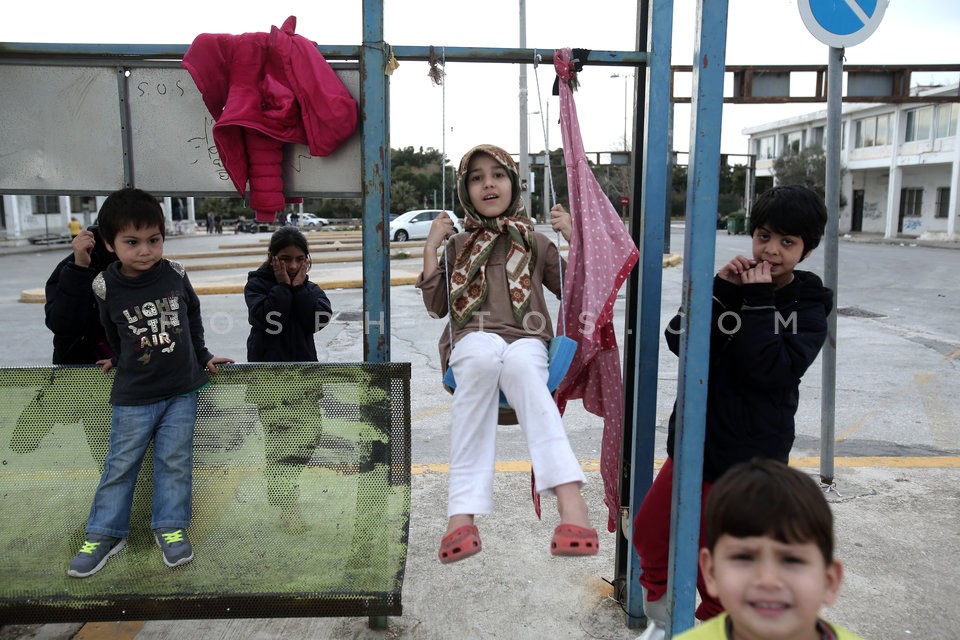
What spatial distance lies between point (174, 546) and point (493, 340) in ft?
4.39

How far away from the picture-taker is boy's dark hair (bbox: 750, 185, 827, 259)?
2.29 meters

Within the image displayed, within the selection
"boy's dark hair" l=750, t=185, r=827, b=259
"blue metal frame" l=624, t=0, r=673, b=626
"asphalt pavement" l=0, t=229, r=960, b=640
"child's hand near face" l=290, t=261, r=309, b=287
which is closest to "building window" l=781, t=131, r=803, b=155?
"asphalt pavement" l=0, t=229, r=960, b=640

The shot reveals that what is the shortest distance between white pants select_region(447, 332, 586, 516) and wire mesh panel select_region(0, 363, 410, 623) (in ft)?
1.05

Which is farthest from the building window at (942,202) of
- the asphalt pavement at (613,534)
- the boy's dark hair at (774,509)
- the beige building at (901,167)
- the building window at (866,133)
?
the boy's dark hair at (774,509)

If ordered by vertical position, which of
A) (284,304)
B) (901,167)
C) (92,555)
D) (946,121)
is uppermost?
(946,121)

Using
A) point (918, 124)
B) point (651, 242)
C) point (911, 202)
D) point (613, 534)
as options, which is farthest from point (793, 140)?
point (651, 242)

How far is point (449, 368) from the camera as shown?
2.61 metres

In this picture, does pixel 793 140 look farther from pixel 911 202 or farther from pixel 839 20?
pixel 839 20

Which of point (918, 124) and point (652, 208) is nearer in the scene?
point (652, 208)

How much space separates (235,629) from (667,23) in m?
2.77

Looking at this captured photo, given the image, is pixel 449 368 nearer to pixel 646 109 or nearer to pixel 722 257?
pixel 646 109

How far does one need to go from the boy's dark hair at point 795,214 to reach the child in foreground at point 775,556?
3.59ft

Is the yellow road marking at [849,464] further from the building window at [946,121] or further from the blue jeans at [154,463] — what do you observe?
the building window at [946,121]

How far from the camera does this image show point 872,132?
139ft
